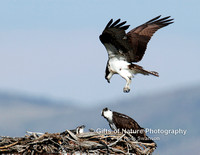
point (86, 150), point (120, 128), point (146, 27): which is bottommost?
point (86, 150)

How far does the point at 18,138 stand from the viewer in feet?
34.2

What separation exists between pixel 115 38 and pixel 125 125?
7.81 feet

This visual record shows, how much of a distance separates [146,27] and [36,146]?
19.8ft

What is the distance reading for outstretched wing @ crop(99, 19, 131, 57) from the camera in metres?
12.4

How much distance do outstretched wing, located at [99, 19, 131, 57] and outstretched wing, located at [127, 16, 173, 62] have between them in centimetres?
20

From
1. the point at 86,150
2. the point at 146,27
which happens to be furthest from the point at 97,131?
the point at 146,27

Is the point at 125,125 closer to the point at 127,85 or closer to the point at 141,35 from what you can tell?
the point at 127,85

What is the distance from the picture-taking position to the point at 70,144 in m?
10.4

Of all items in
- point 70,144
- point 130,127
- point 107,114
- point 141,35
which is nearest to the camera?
point 70,144

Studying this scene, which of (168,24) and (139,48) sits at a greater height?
(168,24)

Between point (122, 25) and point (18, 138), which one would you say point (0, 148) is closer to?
point (18, 138)

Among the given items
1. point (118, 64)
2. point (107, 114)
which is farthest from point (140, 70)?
point (107, 114)

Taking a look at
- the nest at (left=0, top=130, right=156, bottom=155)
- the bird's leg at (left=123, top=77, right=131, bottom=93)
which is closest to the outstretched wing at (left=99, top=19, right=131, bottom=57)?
the bird's leg at (left=123, top=77, right=131, bottom=93)

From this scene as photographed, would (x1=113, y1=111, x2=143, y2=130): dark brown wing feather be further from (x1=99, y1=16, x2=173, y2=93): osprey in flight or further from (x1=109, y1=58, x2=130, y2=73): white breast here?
(x1=109, y1=58, x2=130, y2=73): white breast
